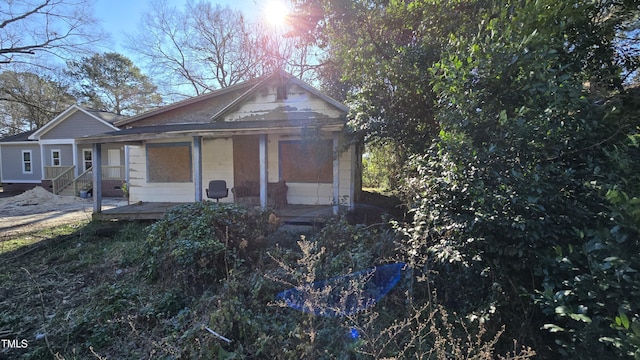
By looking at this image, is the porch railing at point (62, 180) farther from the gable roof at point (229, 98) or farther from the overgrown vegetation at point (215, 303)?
the overgrown vegetation at point (215, 303)

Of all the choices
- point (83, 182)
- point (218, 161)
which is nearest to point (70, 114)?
point (83, 182)

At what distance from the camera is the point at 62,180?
15992mm

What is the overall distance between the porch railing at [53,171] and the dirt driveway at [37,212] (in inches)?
128

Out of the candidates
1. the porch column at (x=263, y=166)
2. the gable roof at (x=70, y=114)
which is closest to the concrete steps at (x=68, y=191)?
the gable roof at (x=70, y=114)

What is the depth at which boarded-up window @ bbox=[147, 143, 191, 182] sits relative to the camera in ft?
31.0

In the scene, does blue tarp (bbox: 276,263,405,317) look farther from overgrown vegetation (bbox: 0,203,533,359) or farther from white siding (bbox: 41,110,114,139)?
white siding (bbox: 41,110,114,139)

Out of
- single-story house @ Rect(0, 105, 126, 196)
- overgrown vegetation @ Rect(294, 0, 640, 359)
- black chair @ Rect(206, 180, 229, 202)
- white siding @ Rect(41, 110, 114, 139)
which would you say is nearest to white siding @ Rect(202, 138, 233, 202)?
black chair @ Rect(206, 180, 229, 202)

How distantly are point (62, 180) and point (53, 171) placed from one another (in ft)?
4.78

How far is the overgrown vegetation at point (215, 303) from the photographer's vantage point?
8.14ft

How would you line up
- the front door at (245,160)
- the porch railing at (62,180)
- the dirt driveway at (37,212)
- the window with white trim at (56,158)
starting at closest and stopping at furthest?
the dirt driveway at (37,212)
the front door at (245,160)
the porch railing at (62,180)
the window with white trim at (56,158)

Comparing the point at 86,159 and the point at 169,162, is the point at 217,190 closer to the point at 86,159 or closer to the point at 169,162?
the point at 169,162

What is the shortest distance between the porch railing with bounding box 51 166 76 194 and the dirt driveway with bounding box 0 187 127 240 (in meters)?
2.14

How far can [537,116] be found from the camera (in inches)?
97.8

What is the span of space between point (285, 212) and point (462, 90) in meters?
5.25
